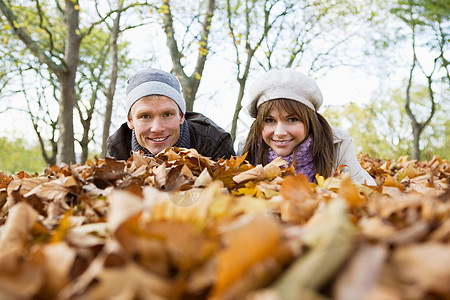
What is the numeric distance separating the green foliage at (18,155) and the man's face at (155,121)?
21814 mm

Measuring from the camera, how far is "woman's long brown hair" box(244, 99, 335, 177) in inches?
106

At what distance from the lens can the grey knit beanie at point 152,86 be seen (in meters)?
2.80

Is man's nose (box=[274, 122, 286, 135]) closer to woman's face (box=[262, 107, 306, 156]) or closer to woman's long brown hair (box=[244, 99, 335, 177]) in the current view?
woman's face (box=[262, 107, 306, 156])

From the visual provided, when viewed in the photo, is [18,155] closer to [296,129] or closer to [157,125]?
[157,125]

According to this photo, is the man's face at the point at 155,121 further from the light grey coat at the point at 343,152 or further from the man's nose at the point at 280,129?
the light grey coat at the point at 343,152

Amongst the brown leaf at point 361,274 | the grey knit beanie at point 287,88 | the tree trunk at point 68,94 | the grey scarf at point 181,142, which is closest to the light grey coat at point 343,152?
the grey knit beanie at point 287,88

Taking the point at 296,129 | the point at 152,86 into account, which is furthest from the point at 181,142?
the point at 296,129

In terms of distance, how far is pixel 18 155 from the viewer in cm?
2334

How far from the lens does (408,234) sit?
47 cm

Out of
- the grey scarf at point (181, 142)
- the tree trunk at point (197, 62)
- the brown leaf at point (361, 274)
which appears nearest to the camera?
the brown leaf at point (361, 274)

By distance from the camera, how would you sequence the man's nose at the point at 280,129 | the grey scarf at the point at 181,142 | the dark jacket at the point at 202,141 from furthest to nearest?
the dark jacket at the point at 202,141, the grey scarf at the point at 181,142, the man's nose at the point at 280,129

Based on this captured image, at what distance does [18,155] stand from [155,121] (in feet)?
81.9

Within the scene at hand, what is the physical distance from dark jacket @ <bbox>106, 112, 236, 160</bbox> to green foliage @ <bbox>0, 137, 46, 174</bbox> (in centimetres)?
2119

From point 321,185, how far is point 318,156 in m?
1.66
